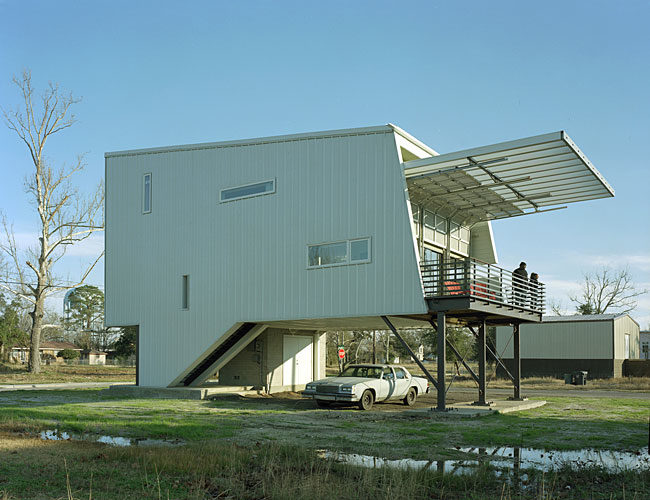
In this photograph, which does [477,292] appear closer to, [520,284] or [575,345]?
[520,284]

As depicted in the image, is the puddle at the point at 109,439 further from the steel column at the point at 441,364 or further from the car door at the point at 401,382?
the car door at the point at 401,382

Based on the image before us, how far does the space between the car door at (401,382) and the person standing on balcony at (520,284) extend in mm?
4541

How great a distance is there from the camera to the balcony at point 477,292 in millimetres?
19969

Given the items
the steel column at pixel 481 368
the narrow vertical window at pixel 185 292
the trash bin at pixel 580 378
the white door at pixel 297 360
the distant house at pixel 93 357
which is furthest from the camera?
the distant house at pixel 93 357

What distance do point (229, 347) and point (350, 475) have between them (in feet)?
55.5

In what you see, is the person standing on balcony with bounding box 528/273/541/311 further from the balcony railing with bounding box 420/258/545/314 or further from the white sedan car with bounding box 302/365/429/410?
the white sedan car with bounding box 302/365/429/410

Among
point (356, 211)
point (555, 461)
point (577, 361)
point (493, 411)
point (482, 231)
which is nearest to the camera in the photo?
point (555, 461)

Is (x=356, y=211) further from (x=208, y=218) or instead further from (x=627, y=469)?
(x=627, y=469)

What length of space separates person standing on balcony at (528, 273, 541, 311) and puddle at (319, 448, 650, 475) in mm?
12041

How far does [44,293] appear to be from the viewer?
1698 inches

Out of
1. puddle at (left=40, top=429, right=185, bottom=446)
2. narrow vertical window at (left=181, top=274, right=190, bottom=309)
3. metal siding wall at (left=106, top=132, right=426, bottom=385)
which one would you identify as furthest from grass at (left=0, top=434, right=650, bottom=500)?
narrow vertical window at (left=181, top=274, right=190, bottom=309)

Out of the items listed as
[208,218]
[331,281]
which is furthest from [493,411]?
[208,218]

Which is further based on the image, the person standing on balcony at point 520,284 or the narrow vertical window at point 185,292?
the narrow vertical window at point 185,292

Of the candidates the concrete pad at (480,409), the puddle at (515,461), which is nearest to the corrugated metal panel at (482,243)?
the concrete pad at (480,409)
